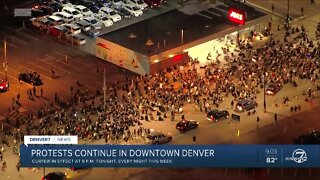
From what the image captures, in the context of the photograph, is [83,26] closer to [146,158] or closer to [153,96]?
[153,96]

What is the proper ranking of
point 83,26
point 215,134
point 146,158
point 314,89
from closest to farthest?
1. point 146,158
2. point 215,134
3. point 314,89
4. point 83,26

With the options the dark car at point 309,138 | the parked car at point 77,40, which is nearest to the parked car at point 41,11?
the parked car at point 77,40

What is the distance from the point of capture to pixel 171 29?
544 ft

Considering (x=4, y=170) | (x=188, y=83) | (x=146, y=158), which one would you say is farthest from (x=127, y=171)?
(x=188, y=83)

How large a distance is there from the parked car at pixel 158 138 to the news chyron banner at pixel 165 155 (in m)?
8.76

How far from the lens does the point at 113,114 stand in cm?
14725

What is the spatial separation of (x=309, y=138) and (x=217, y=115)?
470 inches

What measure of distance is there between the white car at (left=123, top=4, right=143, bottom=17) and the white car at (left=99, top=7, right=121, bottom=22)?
2263 mm

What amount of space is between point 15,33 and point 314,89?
44232mm

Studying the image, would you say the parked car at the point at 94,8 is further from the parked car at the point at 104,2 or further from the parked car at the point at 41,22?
the parked car at the point at 41,22

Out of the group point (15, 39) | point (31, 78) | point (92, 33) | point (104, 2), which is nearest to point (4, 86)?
point (31, 78)

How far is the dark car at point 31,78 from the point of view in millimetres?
156975

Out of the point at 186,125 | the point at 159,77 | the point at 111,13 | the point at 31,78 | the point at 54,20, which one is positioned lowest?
the point at 186,125

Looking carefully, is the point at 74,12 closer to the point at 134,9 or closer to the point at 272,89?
the point at 134,9
